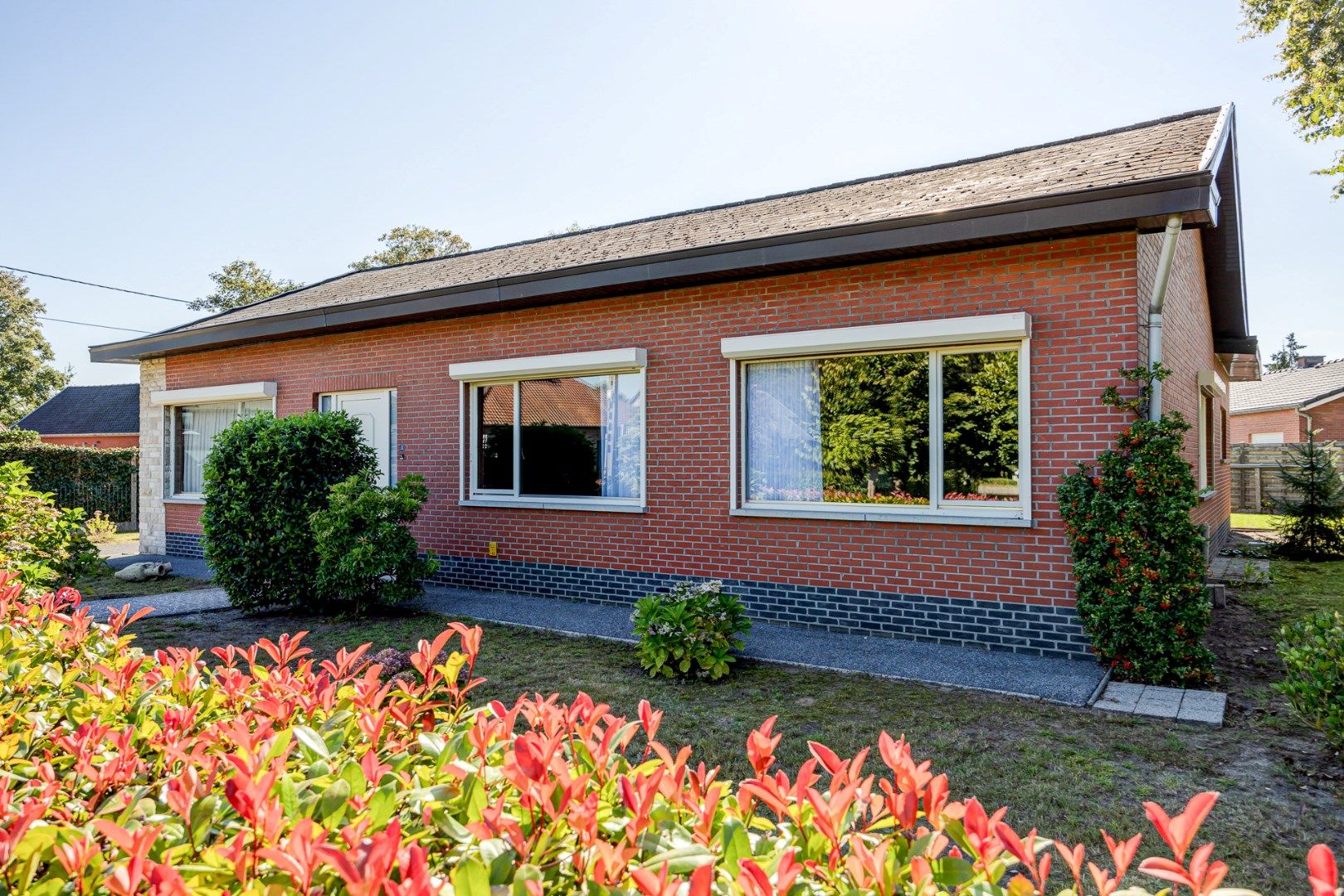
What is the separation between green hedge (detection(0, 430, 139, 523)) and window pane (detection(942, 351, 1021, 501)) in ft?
59.2

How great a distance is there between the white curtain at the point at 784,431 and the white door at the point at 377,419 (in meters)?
5.12

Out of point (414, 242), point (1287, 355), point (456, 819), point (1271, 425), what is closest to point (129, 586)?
point (456, 819)

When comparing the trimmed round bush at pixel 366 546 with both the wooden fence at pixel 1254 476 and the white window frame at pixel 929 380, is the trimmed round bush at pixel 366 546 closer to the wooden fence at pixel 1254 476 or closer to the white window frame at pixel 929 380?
the white window frame at pixel 929 380

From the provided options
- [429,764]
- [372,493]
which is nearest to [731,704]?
[429,764]

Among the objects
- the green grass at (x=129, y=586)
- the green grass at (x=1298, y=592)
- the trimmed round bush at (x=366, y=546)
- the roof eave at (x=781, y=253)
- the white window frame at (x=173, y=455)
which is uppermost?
the roof eave at (x=781, y=253)

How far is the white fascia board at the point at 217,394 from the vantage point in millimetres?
11156

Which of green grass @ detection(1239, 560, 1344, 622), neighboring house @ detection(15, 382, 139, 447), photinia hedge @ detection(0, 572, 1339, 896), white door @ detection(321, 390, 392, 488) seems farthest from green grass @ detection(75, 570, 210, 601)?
neighboring house @ detection(15, 382, 139, 447)

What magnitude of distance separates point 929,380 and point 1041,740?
3.25 meters

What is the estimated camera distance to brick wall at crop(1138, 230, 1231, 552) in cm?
704

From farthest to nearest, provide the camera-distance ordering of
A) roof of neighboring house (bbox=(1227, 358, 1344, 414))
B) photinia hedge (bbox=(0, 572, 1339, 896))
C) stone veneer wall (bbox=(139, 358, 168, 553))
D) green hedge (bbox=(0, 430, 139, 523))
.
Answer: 1. roof of neighboring house (bbox=(1227, 358, 1344, 414))
2. green hedge (bbox=(0, 430, 139, 523))
3. stone veneer wall (bbox=(139, 358, 168, 553))
4. photinia hedge (bbox=(0, 572, 1339, 896))

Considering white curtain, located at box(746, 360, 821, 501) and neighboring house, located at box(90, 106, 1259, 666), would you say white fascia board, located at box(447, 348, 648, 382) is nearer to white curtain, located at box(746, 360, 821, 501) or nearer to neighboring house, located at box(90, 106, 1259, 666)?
neighboring house, located at box(90, 106, 1259, 666)

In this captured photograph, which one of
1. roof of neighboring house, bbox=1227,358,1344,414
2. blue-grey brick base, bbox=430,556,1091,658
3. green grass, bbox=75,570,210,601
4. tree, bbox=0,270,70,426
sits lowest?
green grass, bbox=75,570,210,601

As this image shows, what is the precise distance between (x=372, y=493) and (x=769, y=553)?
3.85 m

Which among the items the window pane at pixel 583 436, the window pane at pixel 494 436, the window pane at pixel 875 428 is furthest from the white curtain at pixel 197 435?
the window pane at pixel 875 428
